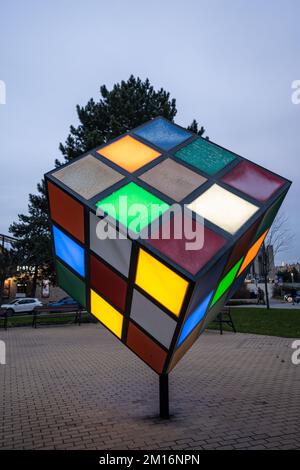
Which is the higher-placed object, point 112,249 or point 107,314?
point 112,249

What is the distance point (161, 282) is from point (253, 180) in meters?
2.27

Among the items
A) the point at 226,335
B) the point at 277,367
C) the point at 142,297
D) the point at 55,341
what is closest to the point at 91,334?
the point at 55,341

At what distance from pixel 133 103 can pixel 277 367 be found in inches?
781

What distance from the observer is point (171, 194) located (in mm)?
4621

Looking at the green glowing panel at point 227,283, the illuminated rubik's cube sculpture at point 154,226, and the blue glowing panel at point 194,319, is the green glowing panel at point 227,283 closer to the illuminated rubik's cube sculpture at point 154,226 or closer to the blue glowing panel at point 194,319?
the illuminated rubik's cube sculpture at point 154,226

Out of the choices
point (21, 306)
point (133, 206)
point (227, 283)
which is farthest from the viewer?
point (21, 306)

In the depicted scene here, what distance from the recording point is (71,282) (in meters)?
6.07

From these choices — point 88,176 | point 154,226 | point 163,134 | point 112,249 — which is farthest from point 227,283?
point 88,176

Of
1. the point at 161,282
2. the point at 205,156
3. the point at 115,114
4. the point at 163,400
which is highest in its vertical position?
the point at 115,114

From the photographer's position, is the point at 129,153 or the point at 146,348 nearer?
the point at 146,348

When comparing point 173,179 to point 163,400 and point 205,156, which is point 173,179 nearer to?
point 205,156

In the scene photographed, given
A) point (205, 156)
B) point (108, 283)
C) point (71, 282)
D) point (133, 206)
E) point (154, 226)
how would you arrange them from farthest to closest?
point (71, 282), point (205, 156), point (108, 283), point (133, 206), point (154, 226)

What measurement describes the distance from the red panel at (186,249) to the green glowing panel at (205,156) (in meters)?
1.19

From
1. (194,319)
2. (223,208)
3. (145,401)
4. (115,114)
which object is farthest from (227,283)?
(115,114)
